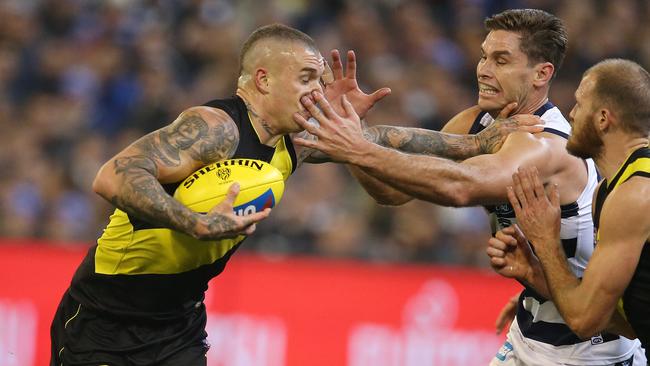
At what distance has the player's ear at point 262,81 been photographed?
5707mm

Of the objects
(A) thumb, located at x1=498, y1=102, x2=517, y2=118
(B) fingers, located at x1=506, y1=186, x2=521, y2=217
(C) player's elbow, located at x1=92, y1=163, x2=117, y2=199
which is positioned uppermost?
(A) thumb, located at x1=498, y1=102, x2=517, y2=118

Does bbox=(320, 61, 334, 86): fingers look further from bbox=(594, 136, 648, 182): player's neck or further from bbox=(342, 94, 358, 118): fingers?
bbox=(594, 136, 648, 182): player's neck

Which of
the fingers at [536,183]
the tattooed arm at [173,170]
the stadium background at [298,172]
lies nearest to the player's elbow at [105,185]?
the tattooed arm at [173,170]

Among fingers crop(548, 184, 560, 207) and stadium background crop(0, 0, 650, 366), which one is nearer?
fingers crop(548, 184, 560, 207)

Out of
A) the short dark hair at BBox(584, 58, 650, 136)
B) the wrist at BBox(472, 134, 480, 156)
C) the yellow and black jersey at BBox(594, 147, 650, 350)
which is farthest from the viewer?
the wrist at BBox(472, 134, 480, 156)

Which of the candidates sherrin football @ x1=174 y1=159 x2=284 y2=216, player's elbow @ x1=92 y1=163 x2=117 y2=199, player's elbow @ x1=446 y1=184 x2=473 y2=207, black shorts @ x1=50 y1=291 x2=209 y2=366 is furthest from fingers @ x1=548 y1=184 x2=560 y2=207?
player's elbow @ x1=92 y1=163 x2=117 y2=199

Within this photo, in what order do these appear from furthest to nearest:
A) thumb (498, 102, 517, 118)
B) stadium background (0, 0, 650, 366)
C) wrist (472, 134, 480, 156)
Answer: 1. stadium background (0, 0, 650, 366)
2. wrist (472, 134, 480, 156)
3. thumb (498, 102, 517, 118)

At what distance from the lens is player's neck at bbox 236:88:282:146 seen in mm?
5637

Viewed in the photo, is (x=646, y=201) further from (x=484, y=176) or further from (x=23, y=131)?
(x=23, y=131)

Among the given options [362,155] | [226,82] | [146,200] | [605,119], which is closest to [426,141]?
[362,155]

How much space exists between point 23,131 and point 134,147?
630cm

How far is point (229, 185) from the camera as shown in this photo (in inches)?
205

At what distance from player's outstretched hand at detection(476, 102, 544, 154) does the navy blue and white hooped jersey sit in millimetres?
76

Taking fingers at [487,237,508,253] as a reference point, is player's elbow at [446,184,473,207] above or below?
above
